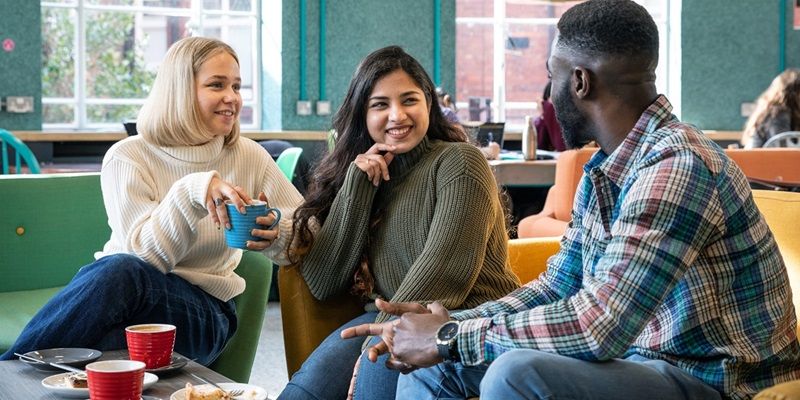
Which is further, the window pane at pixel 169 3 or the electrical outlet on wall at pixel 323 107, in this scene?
the electrical outlet on wall at pixel 323 107

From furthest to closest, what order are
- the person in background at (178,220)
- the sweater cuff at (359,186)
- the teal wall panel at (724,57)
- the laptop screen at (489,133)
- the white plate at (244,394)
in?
the teal wall panel at (724,57)
the laptop screen at (489,133)
the sweater cuff at (359,186)
the person in background at (178,220)
the white plate at (244,394)

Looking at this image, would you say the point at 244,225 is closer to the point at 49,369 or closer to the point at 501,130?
the point at 49,369

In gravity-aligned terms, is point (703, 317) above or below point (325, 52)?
below

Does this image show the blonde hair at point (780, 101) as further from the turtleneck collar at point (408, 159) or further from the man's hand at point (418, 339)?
the man's hand at point (418, 339)

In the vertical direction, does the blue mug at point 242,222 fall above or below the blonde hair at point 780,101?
below

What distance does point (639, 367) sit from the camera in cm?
142

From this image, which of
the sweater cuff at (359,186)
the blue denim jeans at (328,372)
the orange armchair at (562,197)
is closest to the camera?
the blue denim jeans at (328,372)

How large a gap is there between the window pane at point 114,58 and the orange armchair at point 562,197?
4.60 meters

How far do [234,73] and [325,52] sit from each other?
5.80m

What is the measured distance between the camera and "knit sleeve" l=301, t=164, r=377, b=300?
7.75 feet

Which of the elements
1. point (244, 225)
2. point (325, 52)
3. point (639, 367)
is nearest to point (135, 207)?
point (244, 225)

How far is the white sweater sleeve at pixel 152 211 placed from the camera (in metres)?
2.37

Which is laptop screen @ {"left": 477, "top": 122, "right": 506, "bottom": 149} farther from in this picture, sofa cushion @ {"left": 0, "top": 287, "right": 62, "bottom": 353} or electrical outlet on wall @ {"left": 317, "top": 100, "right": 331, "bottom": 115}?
sofa cushion @ {"left": 0, "top": 287, "right": 62, "bottom": 353}

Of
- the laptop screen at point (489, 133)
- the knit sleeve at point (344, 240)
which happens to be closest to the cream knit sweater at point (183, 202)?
the knit sleeve at point (344, 240)
